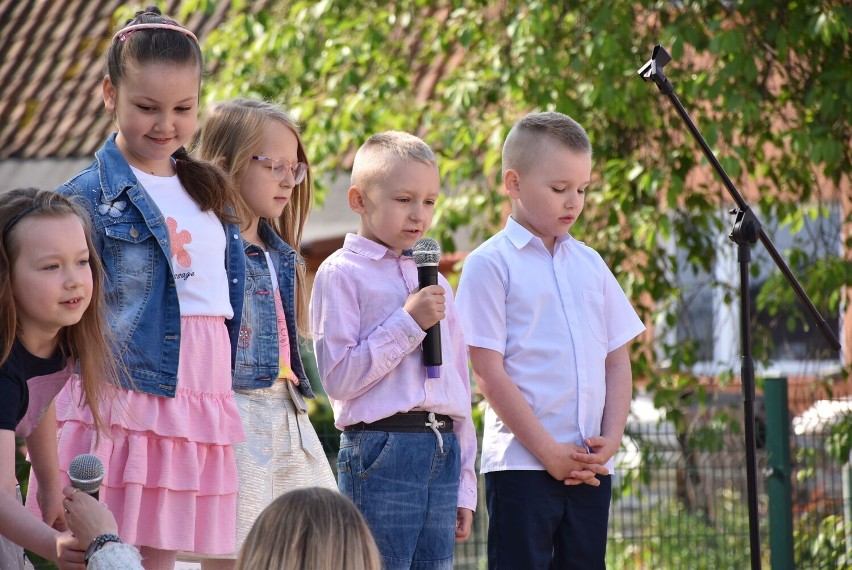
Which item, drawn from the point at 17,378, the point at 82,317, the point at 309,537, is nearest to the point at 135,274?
the point at 82,317

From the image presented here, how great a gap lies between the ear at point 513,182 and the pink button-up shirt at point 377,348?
1.68 ft

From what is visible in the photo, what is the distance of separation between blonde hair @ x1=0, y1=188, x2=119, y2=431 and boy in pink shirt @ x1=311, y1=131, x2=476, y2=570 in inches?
29.2

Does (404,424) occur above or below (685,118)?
below

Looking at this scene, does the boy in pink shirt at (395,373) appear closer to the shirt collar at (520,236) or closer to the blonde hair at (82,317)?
the shirt collar at (520,236)

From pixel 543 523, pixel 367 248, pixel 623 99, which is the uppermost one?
pixel 623 99

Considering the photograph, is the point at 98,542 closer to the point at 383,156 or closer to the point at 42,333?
the point at 42,333

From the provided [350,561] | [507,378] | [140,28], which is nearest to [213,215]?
[140,28]

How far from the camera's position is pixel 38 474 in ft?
9.91

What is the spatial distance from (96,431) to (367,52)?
4.58 meters

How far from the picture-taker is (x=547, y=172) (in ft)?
12.8

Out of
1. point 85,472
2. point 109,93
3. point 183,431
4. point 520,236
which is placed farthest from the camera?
point 520,236

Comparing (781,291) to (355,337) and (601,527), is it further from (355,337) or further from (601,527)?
(355,337)

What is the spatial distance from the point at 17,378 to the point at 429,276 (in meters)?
1.20

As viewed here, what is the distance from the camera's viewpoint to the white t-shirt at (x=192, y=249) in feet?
10.5
